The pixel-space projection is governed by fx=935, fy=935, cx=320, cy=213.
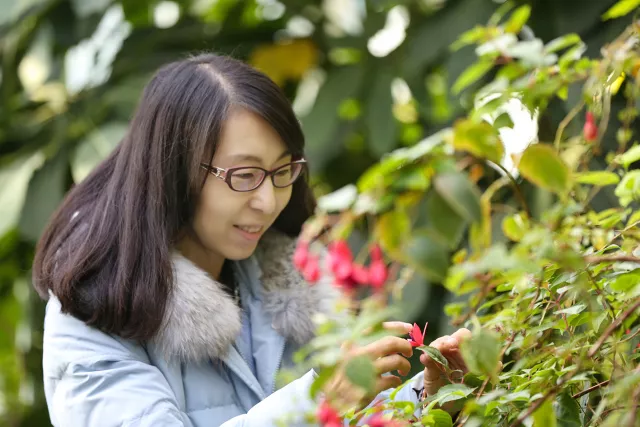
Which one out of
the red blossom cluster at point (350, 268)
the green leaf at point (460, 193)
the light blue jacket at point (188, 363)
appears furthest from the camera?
the light blue jacket at point (188, 363)

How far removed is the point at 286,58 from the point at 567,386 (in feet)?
7.13

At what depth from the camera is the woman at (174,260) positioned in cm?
139

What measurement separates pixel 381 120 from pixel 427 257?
1.96 m

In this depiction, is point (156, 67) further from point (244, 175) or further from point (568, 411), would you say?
point (568, 411)

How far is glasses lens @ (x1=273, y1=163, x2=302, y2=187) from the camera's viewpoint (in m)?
1.50

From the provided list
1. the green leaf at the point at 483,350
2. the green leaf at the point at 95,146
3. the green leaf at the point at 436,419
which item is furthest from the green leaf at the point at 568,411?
the green leaf at the point at 95,146

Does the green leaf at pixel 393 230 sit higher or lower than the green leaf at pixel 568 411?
higher

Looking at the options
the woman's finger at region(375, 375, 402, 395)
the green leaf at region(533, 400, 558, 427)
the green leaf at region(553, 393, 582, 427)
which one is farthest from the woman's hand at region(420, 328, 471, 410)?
the green leaf at region(533, 400, 558, 427)

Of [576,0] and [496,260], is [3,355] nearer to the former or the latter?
[576,0]

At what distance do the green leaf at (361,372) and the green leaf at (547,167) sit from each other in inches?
7.9

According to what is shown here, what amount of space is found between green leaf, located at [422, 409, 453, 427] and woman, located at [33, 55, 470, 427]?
1.05 ft

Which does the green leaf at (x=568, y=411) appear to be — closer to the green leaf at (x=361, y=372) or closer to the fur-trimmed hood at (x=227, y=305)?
the green leaf at (x=361, y=372)

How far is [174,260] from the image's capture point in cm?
151

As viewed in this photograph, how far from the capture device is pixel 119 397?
133 centimetres
